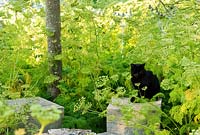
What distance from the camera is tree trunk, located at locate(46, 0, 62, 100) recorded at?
184 inches

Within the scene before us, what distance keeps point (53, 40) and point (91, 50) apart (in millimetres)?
472

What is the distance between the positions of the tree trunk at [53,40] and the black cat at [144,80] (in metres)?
1.13

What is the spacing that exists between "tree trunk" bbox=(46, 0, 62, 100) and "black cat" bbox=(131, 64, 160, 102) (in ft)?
3.72

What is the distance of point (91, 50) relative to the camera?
4.86 metres

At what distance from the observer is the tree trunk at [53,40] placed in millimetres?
4684

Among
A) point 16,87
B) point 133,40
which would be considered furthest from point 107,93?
point 133,40

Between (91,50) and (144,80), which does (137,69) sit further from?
(91,50)

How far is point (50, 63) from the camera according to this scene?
4.71 metres

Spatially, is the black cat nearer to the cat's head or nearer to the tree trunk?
the cat's head

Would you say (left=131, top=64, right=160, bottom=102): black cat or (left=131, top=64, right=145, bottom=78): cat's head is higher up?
(left=131, top=64, right=145, bottom=78): cat's head

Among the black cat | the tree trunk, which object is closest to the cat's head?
the black cat

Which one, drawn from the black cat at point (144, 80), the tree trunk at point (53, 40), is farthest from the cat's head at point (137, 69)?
the tree trunk at point (53, 40)

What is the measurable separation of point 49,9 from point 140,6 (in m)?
1.58

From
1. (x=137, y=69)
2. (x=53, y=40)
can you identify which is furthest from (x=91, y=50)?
(x=137, y=69)
